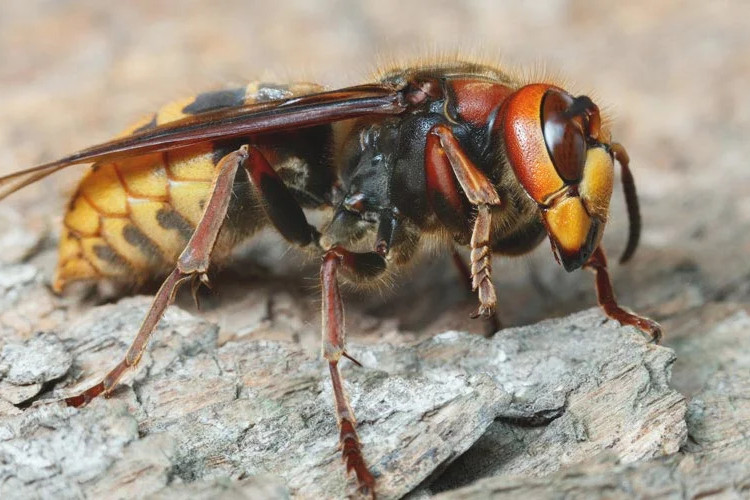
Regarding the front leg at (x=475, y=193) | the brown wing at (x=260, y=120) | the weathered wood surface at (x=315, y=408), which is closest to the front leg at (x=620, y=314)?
the weathered wood surface at (x=315, y=408)

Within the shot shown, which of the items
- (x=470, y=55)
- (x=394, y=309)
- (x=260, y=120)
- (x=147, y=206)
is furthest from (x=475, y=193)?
(x=147, y=206)

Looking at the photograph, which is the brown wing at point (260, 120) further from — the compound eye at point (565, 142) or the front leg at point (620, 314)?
the front leg at point (620, 314)

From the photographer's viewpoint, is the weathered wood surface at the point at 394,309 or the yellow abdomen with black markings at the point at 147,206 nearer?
the weathered wood surface at the point at 394,309

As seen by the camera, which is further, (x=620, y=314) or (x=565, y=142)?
(x=620, y=314)

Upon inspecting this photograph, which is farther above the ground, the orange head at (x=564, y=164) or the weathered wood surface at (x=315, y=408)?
the orange head at (x=564, y=164)

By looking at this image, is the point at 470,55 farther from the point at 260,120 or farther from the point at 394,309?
the point at 394,309

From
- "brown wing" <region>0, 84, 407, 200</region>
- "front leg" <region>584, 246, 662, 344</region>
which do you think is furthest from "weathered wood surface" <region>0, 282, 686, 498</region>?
"brown wing" <region>0, 84, 407, 200</region>

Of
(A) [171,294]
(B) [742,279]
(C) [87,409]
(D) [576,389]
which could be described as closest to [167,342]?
(A) [171,294]
